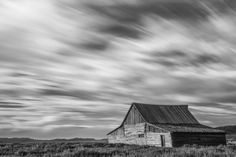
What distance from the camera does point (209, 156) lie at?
16.5 metres

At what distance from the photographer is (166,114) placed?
44.5 meters

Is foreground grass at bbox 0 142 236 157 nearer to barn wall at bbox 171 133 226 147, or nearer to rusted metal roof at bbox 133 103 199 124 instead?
barn wall at bbox 171 133 226 147

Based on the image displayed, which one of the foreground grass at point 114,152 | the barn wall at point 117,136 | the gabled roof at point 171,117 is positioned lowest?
the foreground grass at point 114,152

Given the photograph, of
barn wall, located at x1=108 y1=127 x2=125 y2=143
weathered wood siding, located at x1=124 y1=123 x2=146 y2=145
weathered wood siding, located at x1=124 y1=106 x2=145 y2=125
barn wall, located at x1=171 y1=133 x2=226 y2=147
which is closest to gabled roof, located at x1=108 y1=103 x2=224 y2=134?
weathered wood siding, located at x1=124 y1=106 x2=145 y2=125

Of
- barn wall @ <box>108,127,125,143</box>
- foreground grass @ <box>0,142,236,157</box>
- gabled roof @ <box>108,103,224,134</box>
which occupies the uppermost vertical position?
gabled roof @ <box>108,103,224,134</box>

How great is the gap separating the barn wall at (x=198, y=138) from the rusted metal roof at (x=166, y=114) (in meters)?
4.69

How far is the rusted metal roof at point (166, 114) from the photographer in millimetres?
42031

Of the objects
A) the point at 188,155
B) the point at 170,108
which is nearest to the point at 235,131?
the point at 170,108

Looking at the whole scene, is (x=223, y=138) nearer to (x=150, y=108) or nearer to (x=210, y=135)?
(x=210, y=135)

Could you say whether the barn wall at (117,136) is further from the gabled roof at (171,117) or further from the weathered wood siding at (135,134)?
the weathered wood siding at (135,134)

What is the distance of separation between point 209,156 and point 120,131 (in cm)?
2816

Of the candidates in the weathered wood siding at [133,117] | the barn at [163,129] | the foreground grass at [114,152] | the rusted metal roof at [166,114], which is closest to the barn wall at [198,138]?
the barn at [163,129]

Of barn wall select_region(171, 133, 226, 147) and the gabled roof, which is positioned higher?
the gabled roof

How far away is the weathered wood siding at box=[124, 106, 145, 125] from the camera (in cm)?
4166
